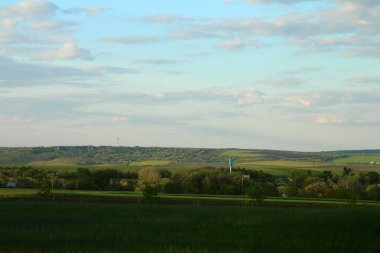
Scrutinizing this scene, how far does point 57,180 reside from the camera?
111625 mm

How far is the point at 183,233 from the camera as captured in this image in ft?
100

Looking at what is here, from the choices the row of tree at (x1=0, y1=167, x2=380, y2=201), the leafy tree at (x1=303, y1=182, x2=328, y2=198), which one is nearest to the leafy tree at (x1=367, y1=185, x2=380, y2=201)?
the row of tree at (x1=0, y1=167, x2=380, y2=201)

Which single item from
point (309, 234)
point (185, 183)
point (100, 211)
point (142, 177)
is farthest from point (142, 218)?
point (142, 177)

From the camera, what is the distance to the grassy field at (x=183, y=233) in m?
24.8

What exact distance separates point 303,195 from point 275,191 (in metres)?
4.62

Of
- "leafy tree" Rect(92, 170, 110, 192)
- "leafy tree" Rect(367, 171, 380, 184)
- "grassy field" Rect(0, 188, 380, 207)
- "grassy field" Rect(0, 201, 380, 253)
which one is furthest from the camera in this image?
"leafy tree" Rect(367, 171, 380, 184)

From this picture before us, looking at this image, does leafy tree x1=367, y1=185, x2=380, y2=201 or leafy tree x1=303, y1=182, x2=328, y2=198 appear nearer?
leafy tree x1=367, y1=185, x2=380, y2=201

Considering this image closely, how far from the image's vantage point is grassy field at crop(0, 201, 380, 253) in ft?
81.3

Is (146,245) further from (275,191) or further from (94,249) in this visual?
(275,191)

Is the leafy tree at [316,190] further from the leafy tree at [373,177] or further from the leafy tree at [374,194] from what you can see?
the leafy tree at [373,177]

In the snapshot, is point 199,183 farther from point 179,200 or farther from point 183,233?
point 183,233

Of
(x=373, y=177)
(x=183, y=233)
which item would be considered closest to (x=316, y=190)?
(x=373, y=177)

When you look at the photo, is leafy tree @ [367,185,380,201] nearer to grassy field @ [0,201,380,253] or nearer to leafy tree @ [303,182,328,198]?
leafy tree @ [303,182,328,198]

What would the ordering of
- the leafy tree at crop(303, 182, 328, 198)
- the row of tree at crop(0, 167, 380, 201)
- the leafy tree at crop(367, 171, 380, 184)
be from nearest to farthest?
1. the leafy tree at crop(303, 182, 328, 198)
2. the row of tree at crop(0, 167, 380, 201)
3. the leafy tree at crop(367, 171, 380, 184)
